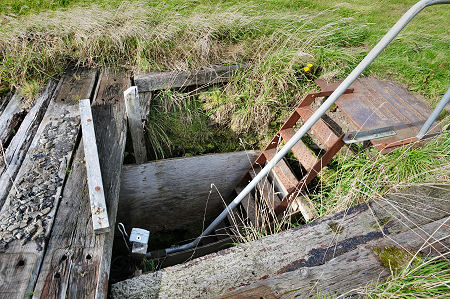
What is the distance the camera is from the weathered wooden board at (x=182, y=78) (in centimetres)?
378

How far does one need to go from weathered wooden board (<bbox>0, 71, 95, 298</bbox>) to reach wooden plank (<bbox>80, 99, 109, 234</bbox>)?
15 cm

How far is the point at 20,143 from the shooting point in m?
2.83

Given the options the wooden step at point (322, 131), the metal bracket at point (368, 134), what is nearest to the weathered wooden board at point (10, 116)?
the wooden step at point (322, 131)

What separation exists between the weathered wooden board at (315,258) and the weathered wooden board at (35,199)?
59cm

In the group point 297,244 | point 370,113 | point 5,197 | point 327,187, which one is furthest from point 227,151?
point 5,197

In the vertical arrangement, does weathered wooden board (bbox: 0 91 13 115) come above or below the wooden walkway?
above

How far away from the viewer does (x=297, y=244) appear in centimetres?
213

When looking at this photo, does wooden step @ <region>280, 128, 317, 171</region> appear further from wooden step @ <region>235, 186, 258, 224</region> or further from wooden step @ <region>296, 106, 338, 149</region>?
wooden step @ <region>235, 186, 258, 224</region>

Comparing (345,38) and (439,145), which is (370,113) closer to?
(439,145)

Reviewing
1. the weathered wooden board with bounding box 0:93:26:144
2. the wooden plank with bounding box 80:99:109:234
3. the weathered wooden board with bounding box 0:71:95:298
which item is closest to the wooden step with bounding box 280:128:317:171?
the wooden plank with bounding box 80:99:109:234

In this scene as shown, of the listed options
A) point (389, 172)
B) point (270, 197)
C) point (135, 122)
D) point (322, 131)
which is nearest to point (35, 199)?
point (135, 122)

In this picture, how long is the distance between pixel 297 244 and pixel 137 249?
1.38m

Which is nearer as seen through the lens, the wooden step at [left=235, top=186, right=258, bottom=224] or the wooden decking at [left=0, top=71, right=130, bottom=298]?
the wooden decking at [left=0, top=71, right=130, bottom=298]

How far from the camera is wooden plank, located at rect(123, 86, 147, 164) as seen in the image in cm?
312
